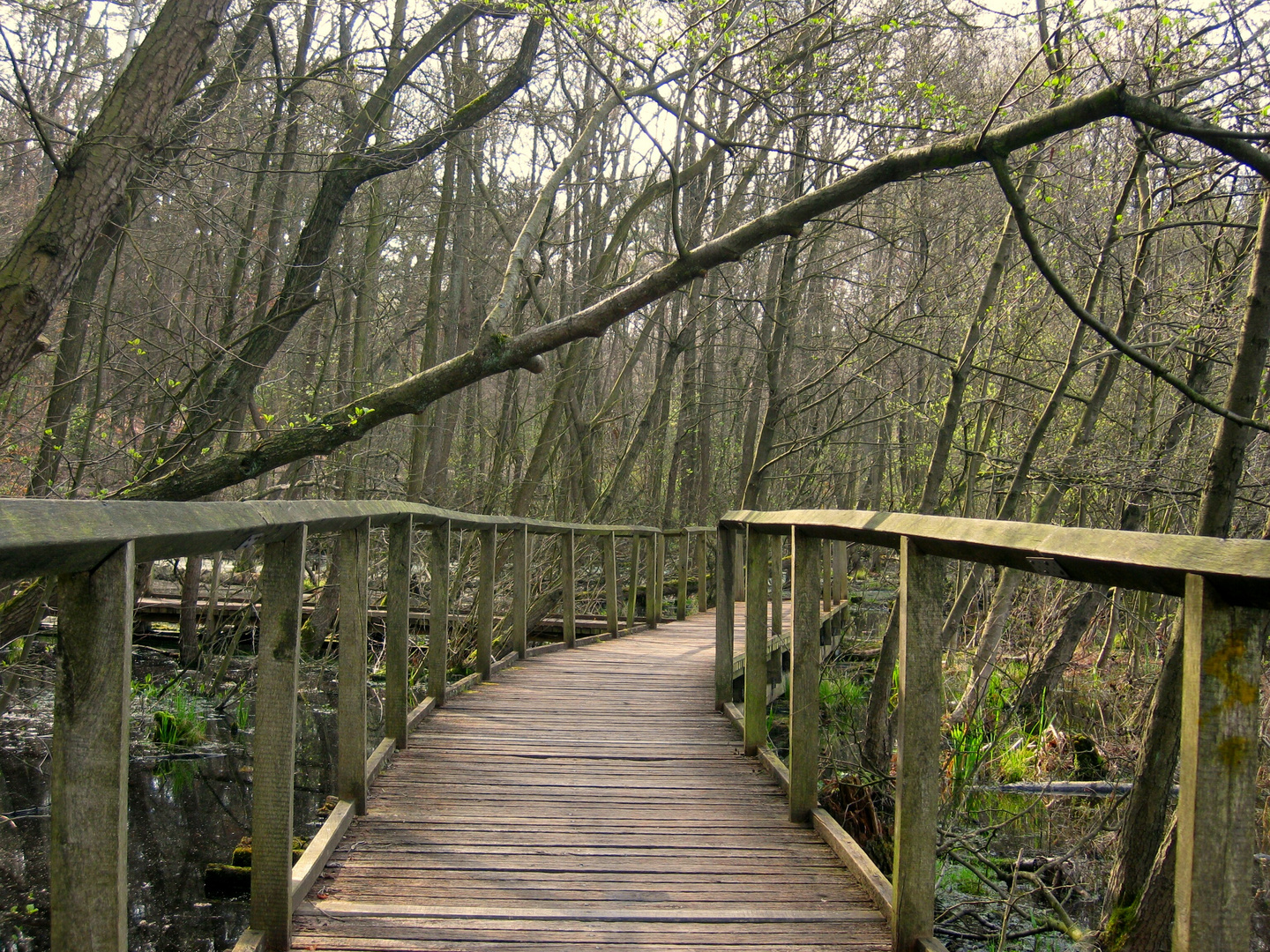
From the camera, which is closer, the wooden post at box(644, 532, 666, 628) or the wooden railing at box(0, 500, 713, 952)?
the wooden railing at box(0, 500, 713, 952)

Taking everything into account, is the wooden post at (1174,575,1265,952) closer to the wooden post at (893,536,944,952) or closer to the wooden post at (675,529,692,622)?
the wooden post at (893,536,944,952)

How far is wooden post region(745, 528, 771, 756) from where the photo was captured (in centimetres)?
458

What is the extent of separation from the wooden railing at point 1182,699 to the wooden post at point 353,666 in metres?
1.53

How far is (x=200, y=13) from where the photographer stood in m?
5.82

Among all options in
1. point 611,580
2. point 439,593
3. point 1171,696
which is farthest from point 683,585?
point 1171,696

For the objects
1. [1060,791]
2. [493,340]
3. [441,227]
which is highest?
[441,227]

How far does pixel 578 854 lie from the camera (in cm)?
327

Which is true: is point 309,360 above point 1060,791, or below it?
above

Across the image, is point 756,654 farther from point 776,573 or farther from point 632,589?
point 632,589

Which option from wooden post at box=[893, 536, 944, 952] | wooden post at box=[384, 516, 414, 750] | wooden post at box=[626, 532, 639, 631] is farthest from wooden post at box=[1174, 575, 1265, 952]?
wooden post at box=[626, 532, 639, 631]

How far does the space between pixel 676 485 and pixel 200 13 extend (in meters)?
15.2

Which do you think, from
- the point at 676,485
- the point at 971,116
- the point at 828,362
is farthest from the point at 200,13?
the point at 676,485

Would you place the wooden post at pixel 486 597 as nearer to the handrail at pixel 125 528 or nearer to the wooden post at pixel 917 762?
the handrail at pixel 125 528

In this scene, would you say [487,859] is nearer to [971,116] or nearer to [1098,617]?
[971,116]
